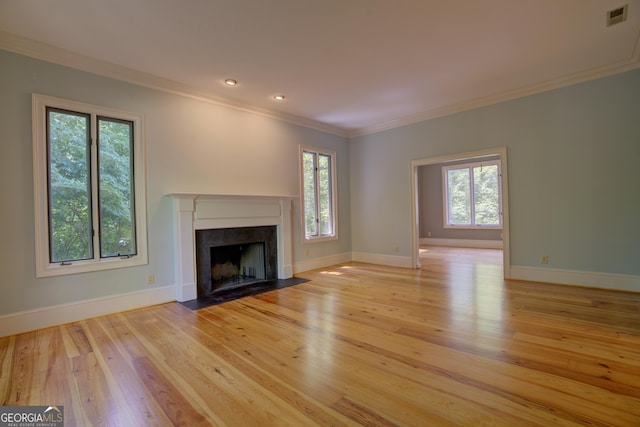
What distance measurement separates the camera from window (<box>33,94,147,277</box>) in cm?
291

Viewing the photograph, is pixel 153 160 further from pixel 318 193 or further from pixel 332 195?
pixel 332 195

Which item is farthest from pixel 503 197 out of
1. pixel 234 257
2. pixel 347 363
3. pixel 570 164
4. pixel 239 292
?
pixel 234 257

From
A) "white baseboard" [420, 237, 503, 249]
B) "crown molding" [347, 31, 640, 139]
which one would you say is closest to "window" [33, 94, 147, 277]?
"crown molding" [347, 31, 640, 139]

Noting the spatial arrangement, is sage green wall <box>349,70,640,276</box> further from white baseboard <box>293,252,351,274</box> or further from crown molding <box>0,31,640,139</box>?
white baseboard <box>293,252,351,274</box>

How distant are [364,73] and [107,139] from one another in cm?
314

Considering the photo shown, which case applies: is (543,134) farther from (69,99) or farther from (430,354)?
(69,99)

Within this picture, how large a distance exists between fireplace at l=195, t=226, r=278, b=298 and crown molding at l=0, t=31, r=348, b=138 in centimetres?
187

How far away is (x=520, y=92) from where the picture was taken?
428 cm

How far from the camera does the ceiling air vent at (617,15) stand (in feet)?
8.42

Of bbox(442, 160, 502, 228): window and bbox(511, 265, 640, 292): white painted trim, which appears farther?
bbox(442, 160, 502, 228): window

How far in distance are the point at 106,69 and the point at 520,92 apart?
5.44m

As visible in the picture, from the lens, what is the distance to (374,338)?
2.53m

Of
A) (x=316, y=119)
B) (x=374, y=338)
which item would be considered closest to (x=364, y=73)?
(x=316, y=119)

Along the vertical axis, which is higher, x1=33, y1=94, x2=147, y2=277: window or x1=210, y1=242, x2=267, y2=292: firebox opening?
x1=33, y1=94, x2=147, y2=277: window
